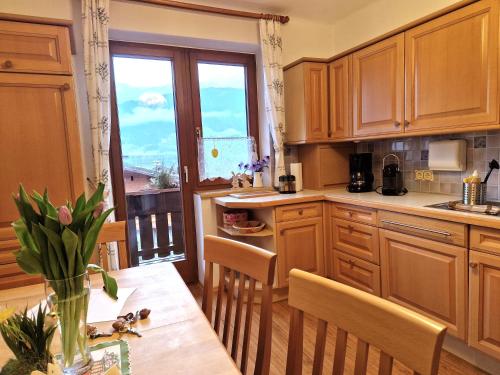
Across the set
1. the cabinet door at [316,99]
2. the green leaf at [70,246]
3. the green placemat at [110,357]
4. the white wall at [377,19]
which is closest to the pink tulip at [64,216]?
the green leaf at [70,246]

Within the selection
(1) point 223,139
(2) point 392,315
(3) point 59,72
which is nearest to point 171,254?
(1) point 223,139

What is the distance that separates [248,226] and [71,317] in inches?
79.9

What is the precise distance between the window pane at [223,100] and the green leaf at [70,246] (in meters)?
2.40

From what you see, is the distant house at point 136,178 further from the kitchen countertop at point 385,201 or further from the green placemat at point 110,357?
the green placemat at point 110,357


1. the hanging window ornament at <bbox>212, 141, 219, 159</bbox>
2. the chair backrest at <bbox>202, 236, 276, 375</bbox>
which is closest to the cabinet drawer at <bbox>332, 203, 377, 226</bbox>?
the hanging window ornament at <bbox>212, 141, 219, 159</bbox>

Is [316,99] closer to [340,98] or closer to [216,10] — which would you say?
[340,98]

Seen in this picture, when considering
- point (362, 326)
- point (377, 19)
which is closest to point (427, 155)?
point (377, 19)

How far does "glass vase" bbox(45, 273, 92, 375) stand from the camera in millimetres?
669

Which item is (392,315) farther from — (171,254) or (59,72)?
(171,254)

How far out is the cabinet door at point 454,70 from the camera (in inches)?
69.4

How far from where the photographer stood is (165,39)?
2668 millimetres

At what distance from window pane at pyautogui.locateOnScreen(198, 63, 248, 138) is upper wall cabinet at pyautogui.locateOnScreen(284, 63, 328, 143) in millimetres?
523

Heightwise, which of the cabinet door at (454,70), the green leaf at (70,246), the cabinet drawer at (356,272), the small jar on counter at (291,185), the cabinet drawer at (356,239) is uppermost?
the cabinet door at (454,70)

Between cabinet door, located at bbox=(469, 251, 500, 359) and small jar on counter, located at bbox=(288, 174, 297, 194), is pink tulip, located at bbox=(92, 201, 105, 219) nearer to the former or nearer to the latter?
cabinet door, located at bbox=(469, 251, 500, 359)
